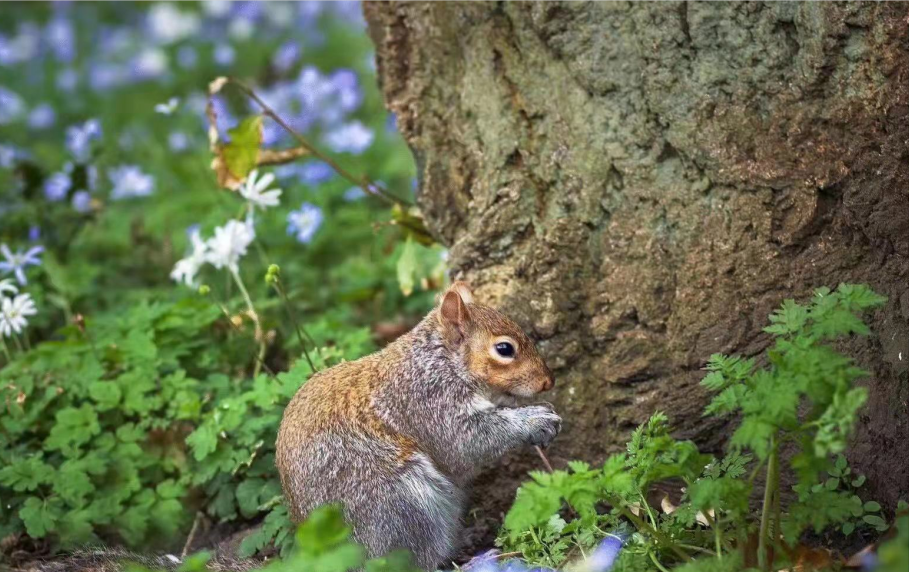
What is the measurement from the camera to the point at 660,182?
3818mm

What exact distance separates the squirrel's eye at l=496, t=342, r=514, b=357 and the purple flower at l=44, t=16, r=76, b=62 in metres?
8.39

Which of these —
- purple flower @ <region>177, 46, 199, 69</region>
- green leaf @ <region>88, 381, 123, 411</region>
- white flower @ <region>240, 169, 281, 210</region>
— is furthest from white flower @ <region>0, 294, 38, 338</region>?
purple flower @ <region>177, 46, 199, 69</region>

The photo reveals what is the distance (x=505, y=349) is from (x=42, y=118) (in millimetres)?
6634

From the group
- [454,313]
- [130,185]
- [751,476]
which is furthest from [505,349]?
[130,185]

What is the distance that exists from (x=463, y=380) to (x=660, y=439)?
3.21 ft

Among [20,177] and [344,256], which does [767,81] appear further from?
[20,177]

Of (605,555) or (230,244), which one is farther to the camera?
(230,244)

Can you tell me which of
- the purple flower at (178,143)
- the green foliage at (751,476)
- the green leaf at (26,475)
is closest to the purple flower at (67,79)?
the purple flower at (178,143)

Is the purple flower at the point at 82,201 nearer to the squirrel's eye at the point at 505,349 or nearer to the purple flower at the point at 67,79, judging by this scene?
the squirrel's eye at the point at 505,349

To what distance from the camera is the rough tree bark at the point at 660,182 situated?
3404mm

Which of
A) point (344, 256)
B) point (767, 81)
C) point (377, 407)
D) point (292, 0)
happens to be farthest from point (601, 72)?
point (292, 0)

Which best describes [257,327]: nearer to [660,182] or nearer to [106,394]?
[106,394]

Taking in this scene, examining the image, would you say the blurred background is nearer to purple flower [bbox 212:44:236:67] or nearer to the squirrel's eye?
purple flower [bbox 212:44:236:67]

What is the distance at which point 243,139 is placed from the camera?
488 centimetres
